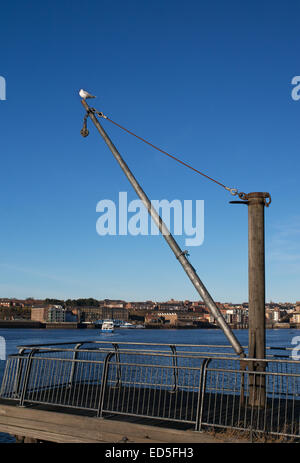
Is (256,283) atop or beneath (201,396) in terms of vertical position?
atop

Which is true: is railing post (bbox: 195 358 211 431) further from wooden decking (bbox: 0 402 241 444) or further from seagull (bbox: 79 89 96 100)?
seagull (bbox: 79 89 96 100)

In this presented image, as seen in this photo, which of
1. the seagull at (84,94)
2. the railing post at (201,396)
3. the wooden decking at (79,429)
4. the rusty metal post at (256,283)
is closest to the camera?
the wooden decking at (79,429)

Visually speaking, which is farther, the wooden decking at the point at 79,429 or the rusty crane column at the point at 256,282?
the rusty crane column at the point at 256,282

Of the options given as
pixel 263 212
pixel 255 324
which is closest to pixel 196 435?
pixel 255 324

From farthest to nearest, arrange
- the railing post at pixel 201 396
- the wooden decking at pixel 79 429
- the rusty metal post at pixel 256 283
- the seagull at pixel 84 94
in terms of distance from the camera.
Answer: the seagull at pixel 84 94, the rusty metal post at pixel 256 283, the railing post at pixel 201 396, the wooden decking at pixel 79 429

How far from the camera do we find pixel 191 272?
33.8ft

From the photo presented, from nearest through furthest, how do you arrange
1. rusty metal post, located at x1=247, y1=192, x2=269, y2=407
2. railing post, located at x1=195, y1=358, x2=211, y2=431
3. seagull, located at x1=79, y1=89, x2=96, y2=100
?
railing post, located at x1=195, y1=358, x2=211, y2=431 → rusty metal post, located at x1=247, y1=192, x2=269, y2=407 → seagull, located at x1=79, y1=89, x2=96, y2=100

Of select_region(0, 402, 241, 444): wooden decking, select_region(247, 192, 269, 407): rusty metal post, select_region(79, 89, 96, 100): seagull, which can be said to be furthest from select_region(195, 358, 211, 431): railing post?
select_region(79, 89, 96, 100): seagull

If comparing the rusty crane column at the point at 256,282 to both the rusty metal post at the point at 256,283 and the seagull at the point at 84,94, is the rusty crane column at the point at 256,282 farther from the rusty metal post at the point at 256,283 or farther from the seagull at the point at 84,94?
the seagull at the point at 84,94

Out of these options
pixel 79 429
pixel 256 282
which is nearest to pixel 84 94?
pixel 256 282

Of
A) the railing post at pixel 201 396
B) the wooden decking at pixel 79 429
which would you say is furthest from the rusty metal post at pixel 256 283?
the wooden decking at pixel 79 429

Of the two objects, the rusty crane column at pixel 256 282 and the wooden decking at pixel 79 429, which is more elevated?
the rusty crane column at pixel 256 282

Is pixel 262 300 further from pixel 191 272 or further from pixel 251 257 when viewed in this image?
pixel 191 272

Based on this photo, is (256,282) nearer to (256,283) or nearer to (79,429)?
(256,283)
